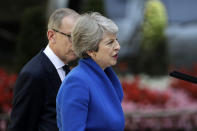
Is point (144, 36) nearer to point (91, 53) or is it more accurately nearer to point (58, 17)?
point (58, 17)

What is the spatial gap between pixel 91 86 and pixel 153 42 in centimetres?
740

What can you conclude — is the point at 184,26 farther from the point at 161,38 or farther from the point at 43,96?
the point at 43,96

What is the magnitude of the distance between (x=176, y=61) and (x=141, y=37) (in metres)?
0.94

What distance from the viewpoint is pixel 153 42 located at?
9.81 m

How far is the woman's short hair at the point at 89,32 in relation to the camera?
2555mm

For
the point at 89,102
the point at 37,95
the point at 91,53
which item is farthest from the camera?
the point at 37,95

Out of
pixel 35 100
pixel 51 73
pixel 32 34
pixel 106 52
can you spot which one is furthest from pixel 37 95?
pixel 32 34

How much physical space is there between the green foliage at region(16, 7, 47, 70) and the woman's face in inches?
234

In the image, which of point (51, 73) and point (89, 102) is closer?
point (89, 102)

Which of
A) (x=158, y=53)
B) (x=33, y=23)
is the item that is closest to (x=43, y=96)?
(x=33, y=23)

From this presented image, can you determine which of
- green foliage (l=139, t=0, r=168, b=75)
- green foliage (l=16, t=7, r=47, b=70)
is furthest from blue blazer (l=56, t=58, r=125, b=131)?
green foliage (l=139, t=0, r=168, b=75)

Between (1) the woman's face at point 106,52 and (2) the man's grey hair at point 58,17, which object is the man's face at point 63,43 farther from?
(1) the woman's face at point 106,52

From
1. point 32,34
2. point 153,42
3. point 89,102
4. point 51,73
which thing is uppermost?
point 89,102

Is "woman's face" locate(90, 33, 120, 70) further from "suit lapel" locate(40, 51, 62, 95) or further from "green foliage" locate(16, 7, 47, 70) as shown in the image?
"green foliage" locate(16, 7, 47, 70)
